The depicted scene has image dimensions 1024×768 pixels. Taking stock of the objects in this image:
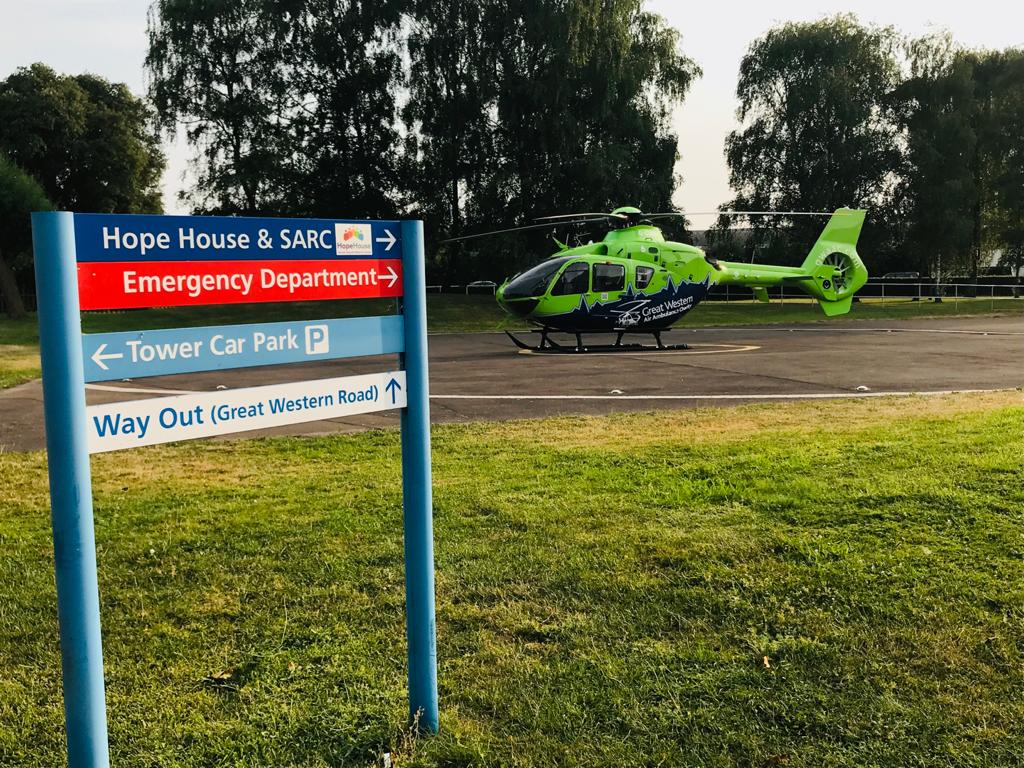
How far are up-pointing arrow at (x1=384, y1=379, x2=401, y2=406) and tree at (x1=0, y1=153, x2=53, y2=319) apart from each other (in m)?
34.6

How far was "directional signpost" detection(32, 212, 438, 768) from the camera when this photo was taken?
7.48 feet

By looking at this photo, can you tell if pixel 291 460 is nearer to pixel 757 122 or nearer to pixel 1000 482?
pixel 1000 482

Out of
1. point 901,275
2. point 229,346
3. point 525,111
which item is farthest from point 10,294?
point 901,275

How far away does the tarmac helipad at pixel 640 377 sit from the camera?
10.6 m

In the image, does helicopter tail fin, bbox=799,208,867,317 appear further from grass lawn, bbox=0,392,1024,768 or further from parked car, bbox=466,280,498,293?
grass lawn, bbox=0,392,1024,768

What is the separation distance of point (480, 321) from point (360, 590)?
1019 inches

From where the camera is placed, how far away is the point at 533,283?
60.0ft

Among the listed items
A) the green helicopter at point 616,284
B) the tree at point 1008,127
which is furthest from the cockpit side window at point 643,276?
the tree at point 1008,127

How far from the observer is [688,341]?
22000 millimetres

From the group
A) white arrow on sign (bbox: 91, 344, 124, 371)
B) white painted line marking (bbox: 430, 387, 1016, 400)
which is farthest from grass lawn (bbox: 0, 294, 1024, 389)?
white arrow on sign (bbox: 91, 344, 124, 371)

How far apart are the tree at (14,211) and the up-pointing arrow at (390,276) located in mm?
34538

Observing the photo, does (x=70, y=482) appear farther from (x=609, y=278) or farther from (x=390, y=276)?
(x=609, y=278)

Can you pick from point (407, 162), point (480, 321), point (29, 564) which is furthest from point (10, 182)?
point (29, 564)

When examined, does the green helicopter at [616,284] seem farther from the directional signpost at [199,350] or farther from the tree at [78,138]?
the tree at [78,138]
